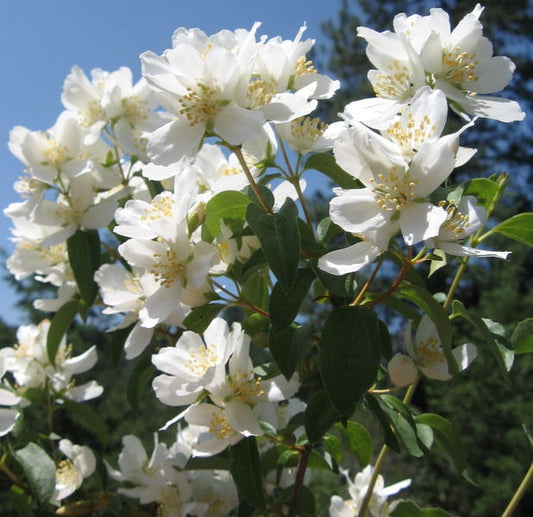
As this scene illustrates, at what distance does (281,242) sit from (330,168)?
0.92 ft

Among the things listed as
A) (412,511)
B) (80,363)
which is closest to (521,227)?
(412,511)

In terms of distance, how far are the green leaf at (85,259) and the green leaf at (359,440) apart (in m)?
0.69

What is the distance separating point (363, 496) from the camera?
66.2 inches

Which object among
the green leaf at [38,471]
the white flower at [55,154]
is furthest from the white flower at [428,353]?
the white flower at [55,154]

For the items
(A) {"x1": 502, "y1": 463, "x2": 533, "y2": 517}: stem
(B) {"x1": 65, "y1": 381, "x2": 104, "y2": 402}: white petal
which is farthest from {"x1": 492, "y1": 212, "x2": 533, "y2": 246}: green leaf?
(B) {"x1": 65, "y1": 381, "x2": 104, "y2": 402}: white petal

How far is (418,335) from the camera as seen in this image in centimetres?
140

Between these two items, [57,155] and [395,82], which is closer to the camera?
[395,82]

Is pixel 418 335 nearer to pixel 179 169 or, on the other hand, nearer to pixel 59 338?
pixel 179 169

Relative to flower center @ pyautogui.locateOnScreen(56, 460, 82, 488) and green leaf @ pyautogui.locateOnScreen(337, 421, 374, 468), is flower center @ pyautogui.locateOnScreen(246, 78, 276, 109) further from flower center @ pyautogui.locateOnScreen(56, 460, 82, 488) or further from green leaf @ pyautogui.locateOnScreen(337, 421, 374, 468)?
flower center @ pyautogui.locateOnScreen(56, 460, 82, 488)

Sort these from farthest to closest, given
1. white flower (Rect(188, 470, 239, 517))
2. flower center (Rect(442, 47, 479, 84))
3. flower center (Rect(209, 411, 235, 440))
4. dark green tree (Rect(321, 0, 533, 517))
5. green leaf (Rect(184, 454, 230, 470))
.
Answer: dark green tree (Rect(321, 0, 533, 517)) < white flower (Rect(188, 470, 239, 517)) < green leaf (Rect(184, 454, 230, 470)) < flower center (Rect(209, 411, 235, 440)) < flower center (Rect(442, 47, 479, 84))

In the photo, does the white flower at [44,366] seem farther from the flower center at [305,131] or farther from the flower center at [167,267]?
the flower center at [305,131]

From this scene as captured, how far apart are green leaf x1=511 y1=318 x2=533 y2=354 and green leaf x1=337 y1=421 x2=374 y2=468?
0.40 meters

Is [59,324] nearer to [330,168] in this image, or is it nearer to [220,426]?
[220,426]

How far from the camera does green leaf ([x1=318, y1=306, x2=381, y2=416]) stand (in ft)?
3.16
